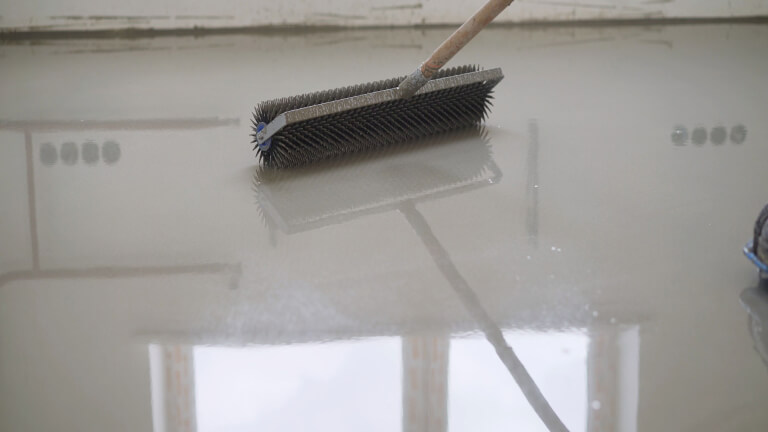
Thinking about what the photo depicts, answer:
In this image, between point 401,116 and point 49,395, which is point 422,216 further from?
point 49,395

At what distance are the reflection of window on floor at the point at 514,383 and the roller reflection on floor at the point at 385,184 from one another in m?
0.31

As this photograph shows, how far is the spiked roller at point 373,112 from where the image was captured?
A: 2676 mm

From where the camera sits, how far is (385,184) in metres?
2.69

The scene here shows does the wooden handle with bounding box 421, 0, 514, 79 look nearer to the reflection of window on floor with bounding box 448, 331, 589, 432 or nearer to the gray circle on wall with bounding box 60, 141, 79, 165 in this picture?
the reflection of window on floor with bounding box 448, 331, 589, 432

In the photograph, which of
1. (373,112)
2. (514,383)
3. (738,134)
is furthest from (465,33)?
(514,383)

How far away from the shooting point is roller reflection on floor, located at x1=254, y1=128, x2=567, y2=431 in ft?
7.90

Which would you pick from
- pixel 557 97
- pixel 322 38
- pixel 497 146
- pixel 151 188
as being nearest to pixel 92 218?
pixel 151 188

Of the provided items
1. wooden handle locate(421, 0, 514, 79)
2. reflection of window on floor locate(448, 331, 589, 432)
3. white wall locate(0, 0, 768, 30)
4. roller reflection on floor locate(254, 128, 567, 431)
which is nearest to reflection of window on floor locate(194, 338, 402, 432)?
reflection of window on floor locate(448, 331, 589, 432)

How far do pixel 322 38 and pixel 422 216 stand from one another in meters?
2.82

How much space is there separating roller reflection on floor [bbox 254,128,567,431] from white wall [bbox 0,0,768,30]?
2.26m

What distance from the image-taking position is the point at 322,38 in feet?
16.5

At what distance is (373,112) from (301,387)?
4.58ft

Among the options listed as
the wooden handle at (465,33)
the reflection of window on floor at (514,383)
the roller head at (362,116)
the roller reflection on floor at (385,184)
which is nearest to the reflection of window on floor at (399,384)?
the reflection of window on floor at (514,383)

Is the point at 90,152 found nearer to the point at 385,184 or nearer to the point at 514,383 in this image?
the point at 385,184
